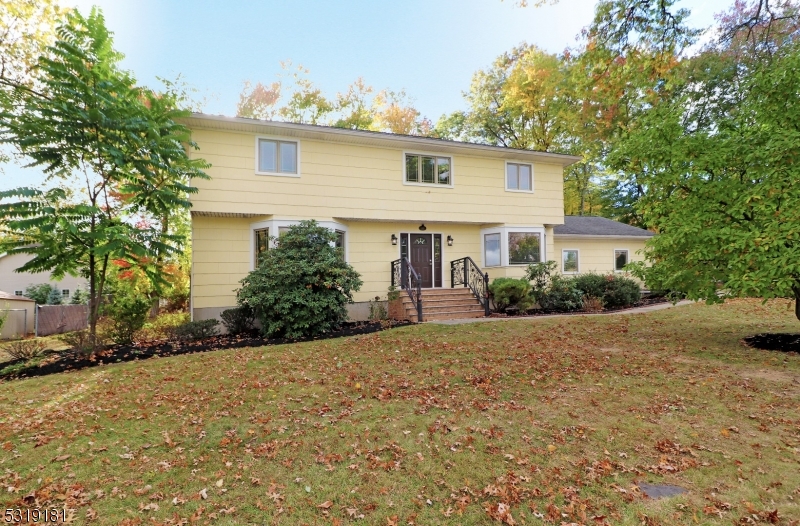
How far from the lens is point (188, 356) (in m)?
8.01

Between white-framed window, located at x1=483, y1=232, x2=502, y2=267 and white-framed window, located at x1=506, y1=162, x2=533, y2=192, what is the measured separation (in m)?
1.90

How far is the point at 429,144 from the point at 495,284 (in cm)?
529

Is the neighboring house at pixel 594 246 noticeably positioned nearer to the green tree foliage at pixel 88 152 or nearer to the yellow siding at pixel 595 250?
the yellow siding at pixel 595 250

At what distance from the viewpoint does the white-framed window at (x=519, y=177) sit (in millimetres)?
14906

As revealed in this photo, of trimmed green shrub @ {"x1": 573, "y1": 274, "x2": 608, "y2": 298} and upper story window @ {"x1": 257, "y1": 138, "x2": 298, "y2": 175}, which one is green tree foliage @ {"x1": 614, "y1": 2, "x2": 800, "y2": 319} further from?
upper story window @ {"x1": 257, "y1": 138, "x2": 298, "y2": 175}

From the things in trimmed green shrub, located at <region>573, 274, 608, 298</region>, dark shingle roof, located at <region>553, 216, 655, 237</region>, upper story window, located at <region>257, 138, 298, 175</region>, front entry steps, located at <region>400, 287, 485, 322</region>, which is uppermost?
upper story window, located at <region>257, 138, 298, 175</region>

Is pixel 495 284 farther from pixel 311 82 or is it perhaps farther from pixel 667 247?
pixel 311 82

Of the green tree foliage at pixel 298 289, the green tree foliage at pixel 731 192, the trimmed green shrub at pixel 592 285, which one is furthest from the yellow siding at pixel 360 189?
the green tree foliage at pixel 731 192

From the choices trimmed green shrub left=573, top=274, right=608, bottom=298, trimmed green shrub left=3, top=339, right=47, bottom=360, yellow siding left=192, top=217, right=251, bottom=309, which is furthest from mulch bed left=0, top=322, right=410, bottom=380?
trimmed green shrub left=573, top=274, right=608, bottom=298

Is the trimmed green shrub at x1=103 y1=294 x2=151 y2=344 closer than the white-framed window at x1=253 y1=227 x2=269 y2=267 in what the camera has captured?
Yes

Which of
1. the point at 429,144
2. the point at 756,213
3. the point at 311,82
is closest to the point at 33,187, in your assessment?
the point at 429,144

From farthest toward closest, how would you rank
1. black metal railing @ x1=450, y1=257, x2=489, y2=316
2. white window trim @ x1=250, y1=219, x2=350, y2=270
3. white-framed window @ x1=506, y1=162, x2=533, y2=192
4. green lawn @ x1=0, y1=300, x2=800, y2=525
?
white-framed window @ x1=506, y1=162, x2=533, y2=192 → black metal railing @ x1=450, y1=257, x2=489, y2=316 → white window trim @ x1=250, y1=219, x2=350, y2=270 → green lawn @ x1=0, y1=300, x2=800, y2=525

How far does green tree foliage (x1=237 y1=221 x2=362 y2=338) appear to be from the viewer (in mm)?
9797

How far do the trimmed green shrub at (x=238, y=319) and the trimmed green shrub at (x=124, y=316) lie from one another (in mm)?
1933
